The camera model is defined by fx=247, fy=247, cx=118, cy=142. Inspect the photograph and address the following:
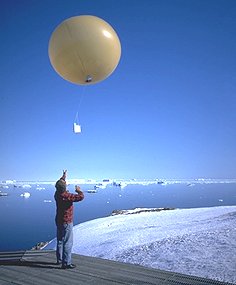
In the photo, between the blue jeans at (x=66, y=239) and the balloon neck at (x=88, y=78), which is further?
the balloon neck at (x=88, y=78)

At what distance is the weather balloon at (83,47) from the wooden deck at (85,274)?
4.44 metres

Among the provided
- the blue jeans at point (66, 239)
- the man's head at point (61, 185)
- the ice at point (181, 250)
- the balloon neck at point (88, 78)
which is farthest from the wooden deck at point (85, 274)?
the balloon neck at point (88, 78)

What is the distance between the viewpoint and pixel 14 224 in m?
55.7

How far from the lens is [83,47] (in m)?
5.57

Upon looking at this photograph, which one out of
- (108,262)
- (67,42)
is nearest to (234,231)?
(108,262)

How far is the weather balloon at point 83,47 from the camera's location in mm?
5566

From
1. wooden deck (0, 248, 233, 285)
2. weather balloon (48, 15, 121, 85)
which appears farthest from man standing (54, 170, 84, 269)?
weather balloon (48, 15, 121, 85)

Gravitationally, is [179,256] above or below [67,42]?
below

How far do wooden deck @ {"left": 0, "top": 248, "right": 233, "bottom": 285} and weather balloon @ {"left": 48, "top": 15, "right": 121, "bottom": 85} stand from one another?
14.6 ft

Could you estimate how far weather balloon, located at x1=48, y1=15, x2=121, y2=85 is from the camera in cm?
557

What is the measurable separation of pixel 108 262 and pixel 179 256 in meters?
2.37

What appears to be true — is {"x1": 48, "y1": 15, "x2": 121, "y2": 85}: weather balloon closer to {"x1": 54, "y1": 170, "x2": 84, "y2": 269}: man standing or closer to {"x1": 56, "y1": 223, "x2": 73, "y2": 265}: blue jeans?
{"x1": 54, "y1": 170, "x2": 84, "y2": 269}: man standing

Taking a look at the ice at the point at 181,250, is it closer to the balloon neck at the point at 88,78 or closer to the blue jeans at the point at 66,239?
the blue jeans at the point at 66,239

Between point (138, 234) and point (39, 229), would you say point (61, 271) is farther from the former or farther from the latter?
point (39, 229)
